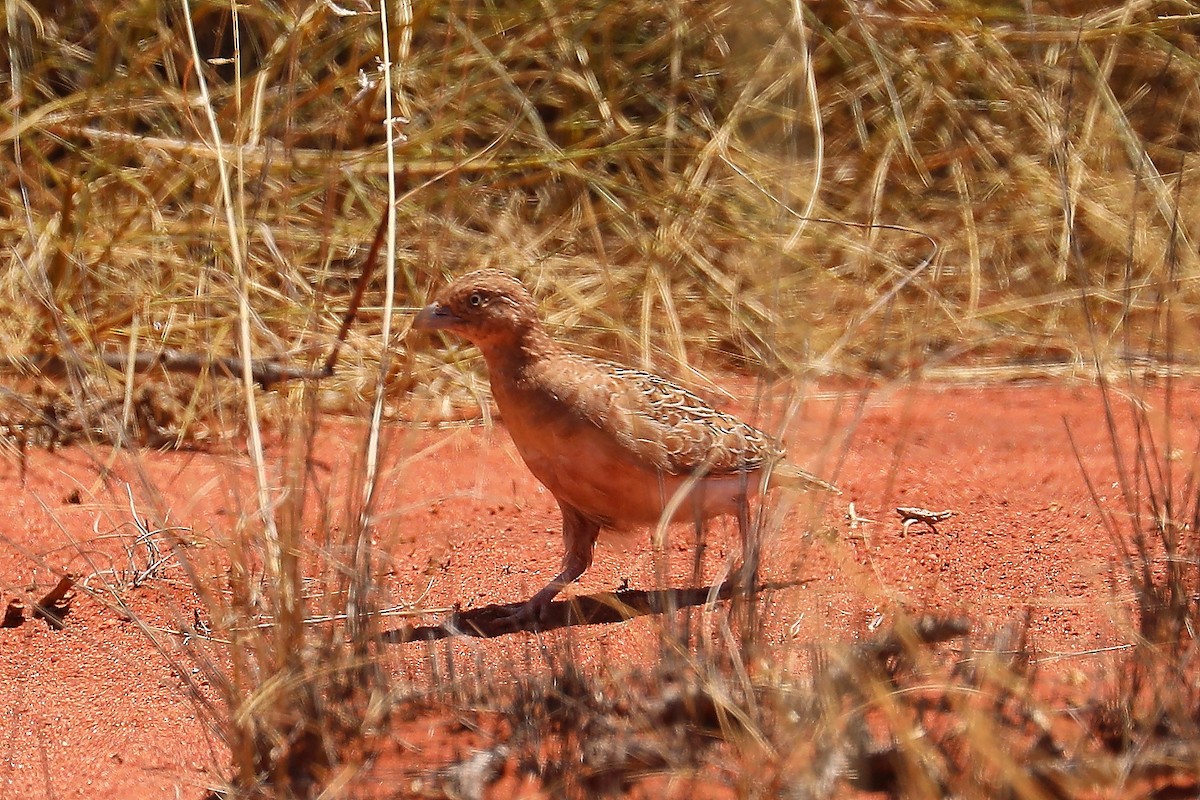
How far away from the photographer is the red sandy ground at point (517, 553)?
3.02 metres

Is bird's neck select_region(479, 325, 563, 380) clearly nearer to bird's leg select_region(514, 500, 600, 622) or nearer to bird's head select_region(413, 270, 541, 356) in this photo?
bird's head select_region(413, 270, 541, 356)

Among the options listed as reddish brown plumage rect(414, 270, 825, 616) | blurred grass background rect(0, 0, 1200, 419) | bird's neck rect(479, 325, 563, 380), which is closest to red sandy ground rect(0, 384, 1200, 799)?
reddish brown plumage rect(414, 270, 825, 616)

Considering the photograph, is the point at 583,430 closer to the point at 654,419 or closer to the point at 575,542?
the point at 654,419

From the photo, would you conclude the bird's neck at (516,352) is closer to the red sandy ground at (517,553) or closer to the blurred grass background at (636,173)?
the red sandy ground at (517,553)

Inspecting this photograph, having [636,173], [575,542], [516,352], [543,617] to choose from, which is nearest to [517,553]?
[575,542]

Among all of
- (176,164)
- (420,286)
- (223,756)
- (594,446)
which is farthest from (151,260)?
(223,756)

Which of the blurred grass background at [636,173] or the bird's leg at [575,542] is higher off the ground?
the blurred grass background at [636,173]

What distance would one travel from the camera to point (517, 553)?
4863 mm

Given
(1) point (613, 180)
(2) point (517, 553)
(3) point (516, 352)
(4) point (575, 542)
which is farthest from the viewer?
(1) point (613, 180)

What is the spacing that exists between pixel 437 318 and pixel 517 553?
106 centimetres

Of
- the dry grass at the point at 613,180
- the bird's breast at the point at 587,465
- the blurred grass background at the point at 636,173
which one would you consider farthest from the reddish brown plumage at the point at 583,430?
the blurred grass background at the point at 636,173

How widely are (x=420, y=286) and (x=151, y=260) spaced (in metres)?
1.17

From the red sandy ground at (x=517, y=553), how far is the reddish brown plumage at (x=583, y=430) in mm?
267

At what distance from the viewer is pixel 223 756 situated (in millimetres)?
2961
